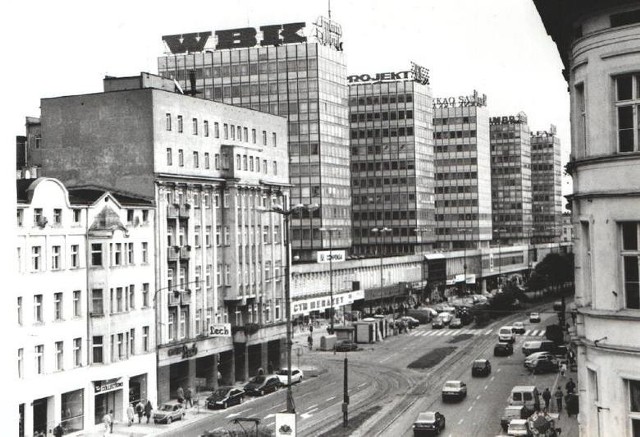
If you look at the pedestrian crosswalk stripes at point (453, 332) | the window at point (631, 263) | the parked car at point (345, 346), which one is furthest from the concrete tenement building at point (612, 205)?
the pedestrian crosswalk stripes at point (453, 332)

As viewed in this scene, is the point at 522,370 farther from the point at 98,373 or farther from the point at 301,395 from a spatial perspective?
the point at 98,373

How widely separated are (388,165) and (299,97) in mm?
40629

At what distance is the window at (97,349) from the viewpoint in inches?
2394

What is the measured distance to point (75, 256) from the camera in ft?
197

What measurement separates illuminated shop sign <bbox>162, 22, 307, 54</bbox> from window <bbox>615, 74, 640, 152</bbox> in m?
130

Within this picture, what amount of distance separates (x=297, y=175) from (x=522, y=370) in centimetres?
7439

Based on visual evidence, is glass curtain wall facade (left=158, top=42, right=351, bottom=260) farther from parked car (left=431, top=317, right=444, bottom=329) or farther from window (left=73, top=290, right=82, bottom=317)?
window (left=73, top=290, right=82, bottom=317)

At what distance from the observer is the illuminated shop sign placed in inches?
5763

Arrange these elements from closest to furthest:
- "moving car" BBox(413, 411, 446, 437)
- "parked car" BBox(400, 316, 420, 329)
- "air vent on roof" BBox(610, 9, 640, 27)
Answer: "air vent on roof" BBox(610, 9, 640, 27), "moving car" BBox(413, 411, 446, 437), "parked car" BBox(400, 316, 420, 329)

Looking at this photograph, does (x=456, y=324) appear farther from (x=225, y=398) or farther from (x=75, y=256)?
(x=75, y=256)

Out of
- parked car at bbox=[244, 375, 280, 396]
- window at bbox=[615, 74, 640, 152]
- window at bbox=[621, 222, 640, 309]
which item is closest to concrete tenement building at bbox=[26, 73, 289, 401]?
parked car at bbox=[244, 375, 280, 396]

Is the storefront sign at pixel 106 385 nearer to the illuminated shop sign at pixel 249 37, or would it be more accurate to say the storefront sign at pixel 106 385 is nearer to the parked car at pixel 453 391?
the parked car at pixel 453 391

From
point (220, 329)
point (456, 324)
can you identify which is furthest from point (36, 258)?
point (456, 324)

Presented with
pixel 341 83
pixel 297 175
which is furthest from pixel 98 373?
pixel 341 83
